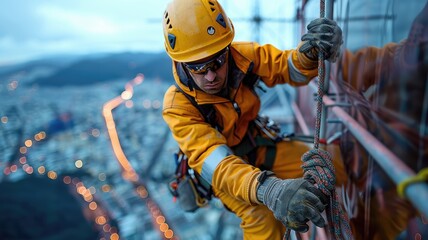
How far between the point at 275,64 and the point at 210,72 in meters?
0.48

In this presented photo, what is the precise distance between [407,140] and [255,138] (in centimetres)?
116

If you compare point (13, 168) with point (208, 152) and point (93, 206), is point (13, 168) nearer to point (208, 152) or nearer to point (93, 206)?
point (93, 206)

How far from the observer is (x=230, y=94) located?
2.20m

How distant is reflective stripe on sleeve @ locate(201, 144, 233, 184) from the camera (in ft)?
6.03

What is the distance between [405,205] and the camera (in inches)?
63.3

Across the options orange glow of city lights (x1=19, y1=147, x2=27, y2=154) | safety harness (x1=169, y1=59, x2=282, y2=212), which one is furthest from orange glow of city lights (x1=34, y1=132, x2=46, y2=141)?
safety harness (x1=169, y1=59, x2=282, y2=212)

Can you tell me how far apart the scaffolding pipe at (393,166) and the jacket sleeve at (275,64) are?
0.32 m

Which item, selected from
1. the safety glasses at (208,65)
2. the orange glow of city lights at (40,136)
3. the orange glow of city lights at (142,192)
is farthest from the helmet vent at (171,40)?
the orange glow of city lights at (40,136)

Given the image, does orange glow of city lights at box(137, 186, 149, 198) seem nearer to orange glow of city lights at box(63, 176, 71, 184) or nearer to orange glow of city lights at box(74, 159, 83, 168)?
orange glow of city lights at box(63, 176, 71, 184)

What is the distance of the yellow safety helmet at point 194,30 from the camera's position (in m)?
2.02

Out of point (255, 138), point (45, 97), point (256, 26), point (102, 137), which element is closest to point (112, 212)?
point (102, 137)

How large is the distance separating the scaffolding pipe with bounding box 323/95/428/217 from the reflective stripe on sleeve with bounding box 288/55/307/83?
0.29 m

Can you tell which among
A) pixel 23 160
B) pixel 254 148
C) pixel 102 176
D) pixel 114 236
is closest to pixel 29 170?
pixel 23 160

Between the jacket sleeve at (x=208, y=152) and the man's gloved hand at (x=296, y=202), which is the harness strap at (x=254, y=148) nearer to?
the jacket sleeve at (x=208, y=152)
